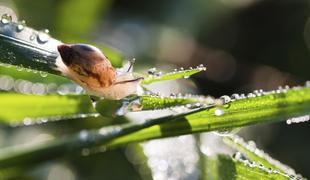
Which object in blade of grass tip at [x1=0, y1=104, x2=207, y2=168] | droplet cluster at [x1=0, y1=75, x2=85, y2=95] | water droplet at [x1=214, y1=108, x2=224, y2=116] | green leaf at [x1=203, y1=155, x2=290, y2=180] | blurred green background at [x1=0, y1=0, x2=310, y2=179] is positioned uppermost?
blurred green background at [x1=0, y1=0, x2=310, y2=179]

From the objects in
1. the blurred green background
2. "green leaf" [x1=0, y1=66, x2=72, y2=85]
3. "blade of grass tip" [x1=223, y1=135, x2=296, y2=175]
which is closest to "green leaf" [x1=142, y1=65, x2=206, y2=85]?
"blade of grass tip" [x1=223, y1=135, x2=296, y2=175]

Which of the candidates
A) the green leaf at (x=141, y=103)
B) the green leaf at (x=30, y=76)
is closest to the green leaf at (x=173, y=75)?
the green leaf at (x=141, y=103)

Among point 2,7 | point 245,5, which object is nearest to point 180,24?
point 245,5

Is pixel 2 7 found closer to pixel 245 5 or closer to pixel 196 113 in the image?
pixel 245 5

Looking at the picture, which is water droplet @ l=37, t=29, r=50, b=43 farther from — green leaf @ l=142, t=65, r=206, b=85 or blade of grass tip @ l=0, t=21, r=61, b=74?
green leaf @ l=142, t=65, r=206, b=85

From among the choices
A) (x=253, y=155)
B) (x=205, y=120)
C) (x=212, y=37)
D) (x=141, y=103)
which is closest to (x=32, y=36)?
(x=141, y=103)

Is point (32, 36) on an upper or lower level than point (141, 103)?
upper

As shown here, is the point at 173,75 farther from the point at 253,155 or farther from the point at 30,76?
the point at 30,76
